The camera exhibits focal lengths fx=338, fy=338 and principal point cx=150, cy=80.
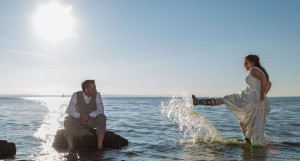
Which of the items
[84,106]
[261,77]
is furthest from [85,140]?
[261,77]

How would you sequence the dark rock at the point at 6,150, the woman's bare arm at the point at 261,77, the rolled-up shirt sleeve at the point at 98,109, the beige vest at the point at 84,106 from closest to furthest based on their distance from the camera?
the dark rock at the point at 6,150
the rolled-up shirt sleeve at the point at 98,109
the beige vest at the point at 84,106
the woman's bare arm at the point at 261,77

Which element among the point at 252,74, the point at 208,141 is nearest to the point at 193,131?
the point at 208,141

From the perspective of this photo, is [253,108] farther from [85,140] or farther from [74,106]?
[74,106]

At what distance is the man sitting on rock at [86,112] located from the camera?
927 centimetres

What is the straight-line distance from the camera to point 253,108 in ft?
33.3

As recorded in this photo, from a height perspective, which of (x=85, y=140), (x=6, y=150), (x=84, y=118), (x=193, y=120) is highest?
(x=84, y=118)

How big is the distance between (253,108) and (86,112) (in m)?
4.95

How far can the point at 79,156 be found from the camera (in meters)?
8.53

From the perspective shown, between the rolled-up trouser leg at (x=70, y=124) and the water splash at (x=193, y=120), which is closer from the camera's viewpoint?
the rolled-up trouser leg at (x=70, y=124)

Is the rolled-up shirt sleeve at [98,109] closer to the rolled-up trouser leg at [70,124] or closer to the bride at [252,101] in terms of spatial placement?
the rolled-up trouser leg at [70,124]

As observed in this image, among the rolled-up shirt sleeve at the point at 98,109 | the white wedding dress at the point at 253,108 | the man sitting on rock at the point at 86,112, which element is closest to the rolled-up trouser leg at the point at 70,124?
the man sitting on rock at the point at 86,112

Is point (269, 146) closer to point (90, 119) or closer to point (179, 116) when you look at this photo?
point (179, 116)

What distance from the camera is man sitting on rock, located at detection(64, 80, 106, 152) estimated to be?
927 centimetres

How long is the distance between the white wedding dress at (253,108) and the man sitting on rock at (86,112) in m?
4.08
